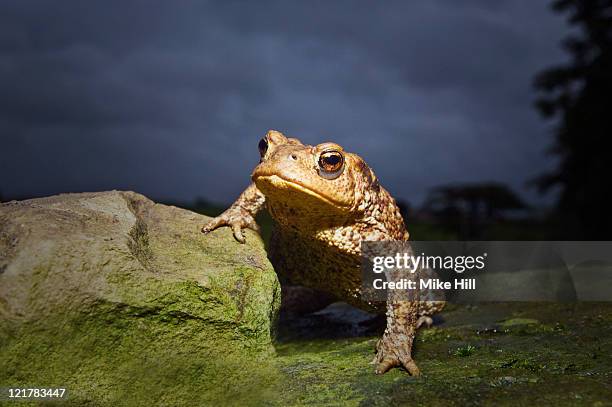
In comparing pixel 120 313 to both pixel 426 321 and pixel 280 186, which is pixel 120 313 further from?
pixel 426 321

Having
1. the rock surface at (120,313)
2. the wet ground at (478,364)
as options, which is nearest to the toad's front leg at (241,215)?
the rock surface at (120,313)

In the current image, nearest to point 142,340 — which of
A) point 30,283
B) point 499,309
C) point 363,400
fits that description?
point 30,283

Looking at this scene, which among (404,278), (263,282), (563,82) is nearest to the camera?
(263,282)

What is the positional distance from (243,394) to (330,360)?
88cm

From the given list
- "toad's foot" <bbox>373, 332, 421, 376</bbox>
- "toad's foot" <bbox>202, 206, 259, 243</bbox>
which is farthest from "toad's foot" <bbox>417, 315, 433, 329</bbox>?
"toad's foot" <bbox>202, 206, 259, 243</bbox>

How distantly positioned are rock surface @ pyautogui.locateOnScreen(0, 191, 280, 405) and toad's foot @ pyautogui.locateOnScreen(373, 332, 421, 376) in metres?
0.83

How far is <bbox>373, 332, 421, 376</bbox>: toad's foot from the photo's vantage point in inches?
148

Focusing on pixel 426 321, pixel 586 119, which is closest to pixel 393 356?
pixel 426 321

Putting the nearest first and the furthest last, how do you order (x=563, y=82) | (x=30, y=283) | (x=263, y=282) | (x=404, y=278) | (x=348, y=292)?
(x=30, y=283)
(x=263, y=282)
(x=404, y=278)
(x=348, y=292)
(x=563, y=82)

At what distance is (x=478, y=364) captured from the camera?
3787 millimetres

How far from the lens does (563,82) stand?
17.0 metres

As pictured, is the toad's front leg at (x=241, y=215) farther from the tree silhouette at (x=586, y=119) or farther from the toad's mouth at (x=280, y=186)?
the tree silhouette at (x=586, y=119)

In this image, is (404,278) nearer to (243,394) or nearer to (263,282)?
(263,282)

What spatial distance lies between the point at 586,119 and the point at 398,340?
15.3m
